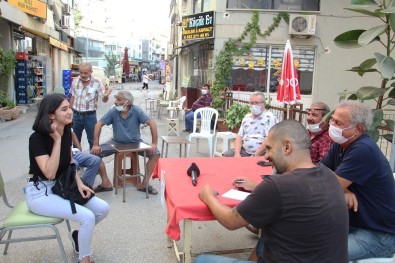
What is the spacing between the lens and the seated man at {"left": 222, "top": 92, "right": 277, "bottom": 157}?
17.3 ft

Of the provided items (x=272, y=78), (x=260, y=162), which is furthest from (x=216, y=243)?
(x=272, y=78)

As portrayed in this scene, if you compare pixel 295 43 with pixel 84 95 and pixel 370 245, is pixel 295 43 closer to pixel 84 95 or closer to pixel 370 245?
pixel 84 95

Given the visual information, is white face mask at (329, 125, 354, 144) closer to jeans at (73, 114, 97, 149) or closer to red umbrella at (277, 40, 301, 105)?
red umbrella at (277, 40, 301, 105)

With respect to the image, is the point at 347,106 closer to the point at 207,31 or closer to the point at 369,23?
the point at 207,31

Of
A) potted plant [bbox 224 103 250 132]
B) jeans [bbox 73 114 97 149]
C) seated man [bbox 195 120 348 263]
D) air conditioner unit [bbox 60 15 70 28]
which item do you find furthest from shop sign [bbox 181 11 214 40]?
air conditioner unit [bbox 60 15 70 28]

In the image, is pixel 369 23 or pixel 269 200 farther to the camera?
pixel 369 23

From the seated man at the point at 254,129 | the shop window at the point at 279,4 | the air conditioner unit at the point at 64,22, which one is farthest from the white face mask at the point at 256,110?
the air conditioner unit at the point at 64,22

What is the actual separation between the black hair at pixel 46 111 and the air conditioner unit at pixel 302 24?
9650 mm

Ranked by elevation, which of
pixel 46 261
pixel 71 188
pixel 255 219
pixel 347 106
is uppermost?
pixel 347 106

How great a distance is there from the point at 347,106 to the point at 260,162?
125 cm

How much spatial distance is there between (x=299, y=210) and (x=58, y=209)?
201cm

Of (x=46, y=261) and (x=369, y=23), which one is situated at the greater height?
(x=369, y=23)

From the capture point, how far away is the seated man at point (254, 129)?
17.3ft

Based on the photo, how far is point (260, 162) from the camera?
374cm
